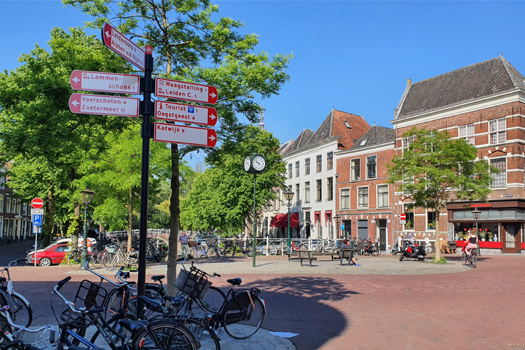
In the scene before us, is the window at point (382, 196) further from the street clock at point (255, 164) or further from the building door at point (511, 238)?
the street clock at point (255, 164)

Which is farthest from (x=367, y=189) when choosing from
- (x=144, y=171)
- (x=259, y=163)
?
(x=144, y=171)

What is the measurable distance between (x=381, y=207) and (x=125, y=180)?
24853mm

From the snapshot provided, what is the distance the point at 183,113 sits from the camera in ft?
17.4

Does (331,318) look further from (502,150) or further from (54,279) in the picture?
(502,150)

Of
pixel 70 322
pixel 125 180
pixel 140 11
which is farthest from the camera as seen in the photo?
pixel 125 180

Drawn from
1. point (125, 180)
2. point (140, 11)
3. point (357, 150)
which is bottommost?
point (125, 180)

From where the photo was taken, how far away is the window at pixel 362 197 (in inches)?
1517

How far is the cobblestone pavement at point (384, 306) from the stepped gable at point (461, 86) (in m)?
18.3

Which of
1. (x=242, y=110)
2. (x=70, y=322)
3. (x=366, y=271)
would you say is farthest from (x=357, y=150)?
(x=70, y=322)

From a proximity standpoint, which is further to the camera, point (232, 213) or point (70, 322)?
point (232, 213)

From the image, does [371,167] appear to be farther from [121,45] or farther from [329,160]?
[121,45]

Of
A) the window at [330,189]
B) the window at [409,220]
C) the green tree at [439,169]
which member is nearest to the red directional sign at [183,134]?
the green tree at [439,169]

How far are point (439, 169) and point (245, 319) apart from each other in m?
18.1

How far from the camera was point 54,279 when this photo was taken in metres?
14.4
